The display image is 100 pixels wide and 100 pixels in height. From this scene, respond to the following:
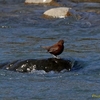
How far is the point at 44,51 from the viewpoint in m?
11.9

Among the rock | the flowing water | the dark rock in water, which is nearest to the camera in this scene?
the flowing water

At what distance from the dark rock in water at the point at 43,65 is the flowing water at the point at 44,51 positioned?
14 cm

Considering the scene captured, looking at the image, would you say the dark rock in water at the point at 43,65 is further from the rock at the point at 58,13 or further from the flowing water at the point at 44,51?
the rock at the point at 58,13

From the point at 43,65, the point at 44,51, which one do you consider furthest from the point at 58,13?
the point at 43,65

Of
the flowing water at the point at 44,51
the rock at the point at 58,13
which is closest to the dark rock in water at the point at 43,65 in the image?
the flowing water at the point at 44,51

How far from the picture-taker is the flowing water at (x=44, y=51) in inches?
341

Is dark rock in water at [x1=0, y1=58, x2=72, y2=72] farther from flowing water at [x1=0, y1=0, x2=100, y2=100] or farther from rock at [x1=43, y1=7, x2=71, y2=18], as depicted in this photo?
rock at [x1=43, y1=7, x2=71, y2=18]

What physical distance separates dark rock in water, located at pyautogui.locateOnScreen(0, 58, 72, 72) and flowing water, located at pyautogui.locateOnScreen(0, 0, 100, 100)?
137 mm

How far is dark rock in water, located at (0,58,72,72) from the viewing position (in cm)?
1003

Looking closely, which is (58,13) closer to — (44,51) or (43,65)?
(44,51)

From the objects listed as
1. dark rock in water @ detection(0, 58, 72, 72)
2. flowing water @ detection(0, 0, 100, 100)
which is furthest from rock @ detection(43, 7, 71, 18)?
dark rock in water @ detection(0, 58, 72, 72)

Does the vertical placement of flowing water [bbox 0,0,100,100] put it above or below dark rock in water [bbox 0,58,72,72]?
below

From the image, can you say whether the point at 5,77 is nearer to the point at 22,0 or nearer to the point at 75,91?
the point at 75,91

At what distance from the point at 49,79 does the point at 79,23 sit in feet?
20.5
